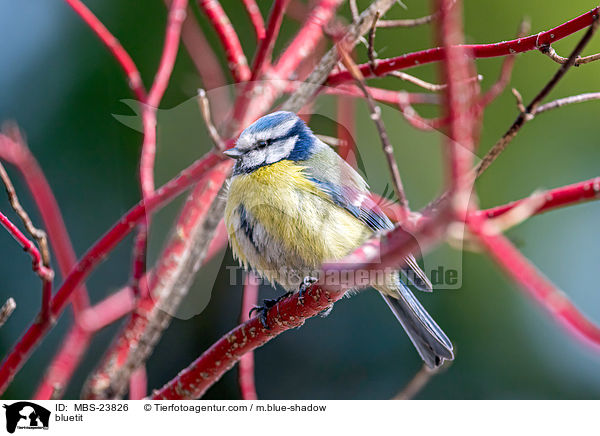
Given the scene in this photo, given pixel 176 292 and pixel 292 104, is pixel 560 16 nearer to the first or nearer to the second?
pixel 292 104

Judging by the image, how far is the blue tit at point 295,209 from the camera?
3.19ft

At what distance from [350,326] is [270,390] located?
253 mm

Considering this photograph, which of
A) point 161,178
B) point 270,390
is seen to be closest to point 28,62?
point 161,178

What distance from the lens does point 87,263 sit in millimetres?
662

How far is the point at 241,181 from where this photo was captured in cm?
105

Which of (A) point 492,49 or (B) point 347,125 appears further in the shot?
(B) point 347,125

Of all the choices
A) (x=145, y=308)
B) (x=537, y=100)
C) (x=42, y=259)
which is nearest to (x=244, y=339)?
(x=145, y=308)

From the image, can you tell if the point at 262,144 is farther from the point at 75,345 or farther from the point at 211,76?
the point at 75,345

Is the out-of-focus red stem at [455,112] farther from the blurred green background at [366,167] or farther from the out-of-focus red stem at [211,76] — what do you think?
the out-of-focus red stem at [211,76]

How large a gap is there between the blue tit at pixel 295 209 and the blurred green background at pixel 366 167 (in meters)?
0.07
